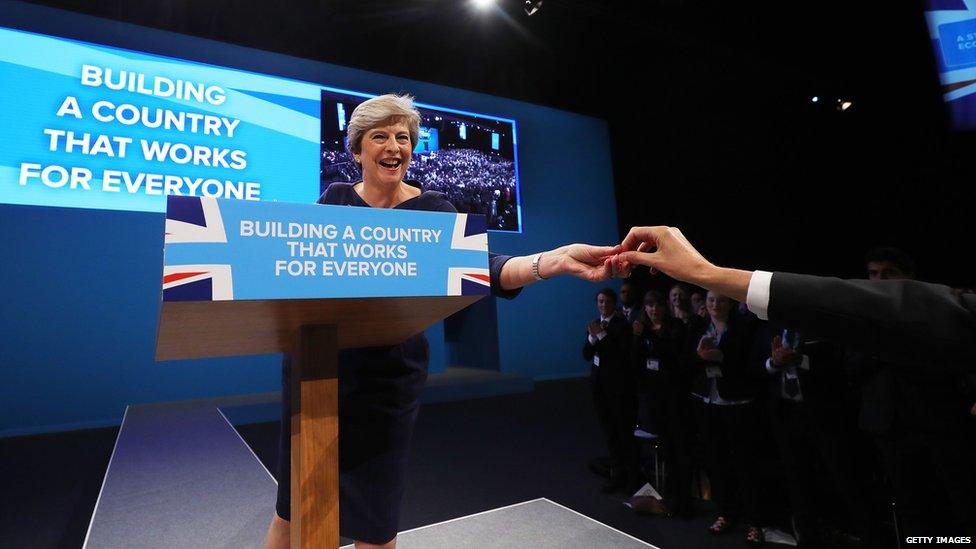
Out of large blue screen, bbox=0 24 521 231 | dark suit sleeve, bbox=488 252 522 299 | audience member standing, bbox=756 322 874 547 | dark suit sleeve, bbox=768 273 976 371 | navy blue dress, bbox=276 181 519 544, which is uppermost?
large blue screen, bbox=0 24 521 231

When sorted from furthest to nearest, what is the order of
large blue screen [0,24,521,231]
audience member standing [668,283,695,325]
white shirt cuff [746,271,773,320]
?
1. large blue screen [0,24,521,231]
2. audience member standing [668,283,695,325]
3. white shirt cuff [746,271,773,320]

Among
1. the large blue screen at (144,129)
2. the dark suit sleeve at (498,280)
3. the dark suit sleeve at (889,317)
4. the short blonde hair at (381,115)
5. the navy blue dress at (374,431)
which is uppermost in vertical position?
the large blue screen at (144,129)

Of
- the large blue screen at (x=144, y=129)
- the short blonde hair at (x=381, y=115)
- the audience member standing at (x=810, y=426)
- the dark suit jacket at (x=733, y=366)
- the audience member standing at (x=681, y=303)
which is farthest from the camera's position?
the large blue screen at (x=144, y=129)

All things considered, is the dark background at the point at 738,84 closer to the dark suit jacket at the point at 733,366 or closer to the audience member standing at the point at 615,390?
the dark suit jacket at the point at 733,366

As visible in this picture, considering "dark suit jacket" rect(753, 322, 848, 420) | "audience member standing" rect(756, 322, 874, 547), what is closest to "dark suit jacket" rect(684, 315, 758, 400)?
"audience member standing" rect(756, 322, 874, 547)

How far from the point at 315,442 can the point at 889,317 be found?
87cm

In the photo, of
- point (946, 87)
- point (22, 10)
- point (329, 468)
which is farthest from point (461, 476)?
point (22, 10)

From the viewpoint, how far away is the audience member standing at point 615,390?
320 cm

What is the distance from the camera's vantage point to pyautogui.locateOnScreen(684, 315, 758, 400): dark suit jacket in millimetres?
2695

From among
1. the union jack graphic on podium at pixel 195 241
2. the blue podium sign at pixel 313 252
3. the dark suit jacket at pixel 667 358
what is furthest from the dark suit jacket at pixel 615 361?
the union jack graphic on podium at pixel 195 241

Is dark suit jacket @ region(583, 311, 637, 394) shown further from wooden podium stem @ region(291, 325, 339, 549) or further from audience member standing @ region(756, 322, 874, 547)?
wooden podium stem @ region(291, 325, 339, 549)

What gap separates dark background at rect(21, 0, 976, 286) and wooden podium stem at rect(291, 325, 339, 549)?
18.2 ft

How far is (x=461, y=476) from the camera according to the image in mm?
3486

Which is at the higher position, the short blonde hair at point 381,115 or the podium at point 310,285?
the short blonde hair at point 381,115
